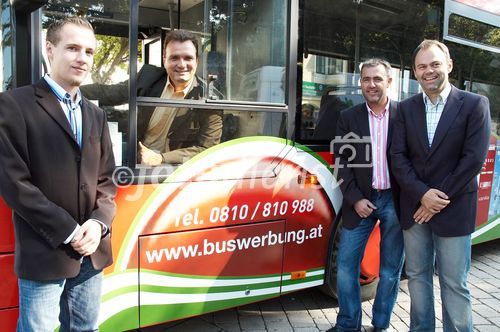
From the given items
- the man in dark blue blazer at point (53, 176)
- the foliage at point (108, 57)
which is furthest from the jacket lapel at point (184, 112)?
the man in dark blue blazer at point (53, 176)

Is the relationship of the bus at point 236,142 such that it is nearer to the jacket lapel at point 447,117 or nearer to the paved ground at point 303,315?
the paved ground at point 303,315

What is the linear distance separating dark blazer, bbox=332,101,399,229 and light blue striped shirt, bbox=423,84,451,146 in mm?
298

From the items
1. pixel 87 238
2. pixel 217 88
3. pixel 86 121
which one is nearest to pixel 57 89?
pixel 86 121

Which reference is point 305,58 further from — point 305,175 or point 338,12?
point 305,175

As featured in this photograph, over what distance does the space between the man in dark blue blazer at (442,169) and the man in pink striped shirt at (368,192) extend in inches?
10.0

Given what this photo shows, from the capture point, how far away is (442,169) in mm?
2650

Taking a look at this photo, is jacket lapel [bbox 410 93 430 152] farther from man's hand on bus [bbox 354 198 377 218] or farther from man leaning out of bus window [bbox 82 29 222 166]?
man leaning out of bus window [bbox 82 29 222 166]

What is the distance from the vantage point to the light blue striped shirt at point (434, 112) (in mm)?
2697

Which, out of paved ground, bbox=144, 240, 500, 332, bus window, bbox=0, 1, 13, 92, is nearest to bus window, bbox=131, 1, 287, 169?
bus window, bbox=0, 1, 13, 92

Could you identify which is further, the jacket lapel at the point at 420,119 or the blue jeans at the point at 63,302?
the jacket lapel at the point at 420,119

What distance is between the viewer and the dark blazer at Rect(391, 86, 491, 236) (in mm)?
2576

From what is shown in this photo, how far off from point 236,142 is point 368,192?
97cm

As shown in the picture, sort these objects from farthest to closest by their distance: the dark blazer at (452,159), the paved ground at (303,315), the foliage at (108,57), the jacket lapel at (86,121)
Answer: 1. the paved ground at (303,315)
2. the dark blazer at (452,159)
3. the foliage at (108,57)
4. the jacket lapel at (86,121)

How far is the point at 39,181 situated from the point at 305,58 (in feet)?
6.52
